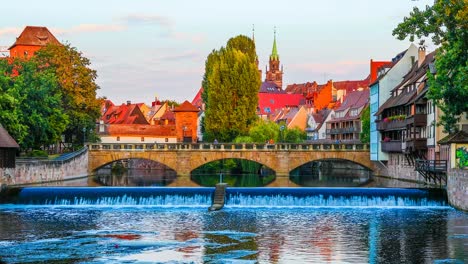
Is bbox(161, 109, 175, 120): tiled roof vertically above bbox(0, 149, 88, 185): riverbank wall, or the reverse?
bbox(161, 109, 175, 120): tiled roof

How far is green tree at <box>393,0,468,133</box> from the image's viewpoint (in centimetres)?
5547

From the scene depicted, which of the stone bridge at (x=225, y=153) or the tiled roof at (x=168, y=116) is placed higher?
the tiled roof at (x=168, y=116)

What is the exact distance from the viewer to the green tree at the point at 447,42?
55.5 m

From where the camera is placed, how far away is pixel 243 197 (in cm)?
6172

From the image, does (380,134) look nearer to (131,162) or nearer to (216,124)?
(216,124)

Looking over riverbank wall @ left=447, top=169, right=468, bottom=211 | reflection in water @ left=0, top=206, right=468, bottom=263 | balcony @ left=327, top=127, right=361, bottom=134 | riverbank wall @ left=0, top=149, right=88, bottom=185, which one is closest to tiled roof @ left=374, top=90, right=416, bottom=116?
riverbank wall @ left=447, top=169, right=468, bottom=211

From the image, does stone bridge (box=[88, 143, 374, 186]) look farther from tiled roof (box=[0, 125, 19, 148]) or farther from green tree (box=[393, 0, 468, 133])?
green tree (box=[393, 0, 468, 133])

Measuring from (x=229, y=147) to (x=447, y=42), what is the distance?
Result: 4317cm

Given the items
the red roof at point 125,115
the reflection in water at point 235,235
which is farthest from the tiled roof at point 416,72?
the red roof at point 125,115

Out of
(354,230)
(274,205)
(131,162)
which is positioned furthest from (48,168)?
(131,162)

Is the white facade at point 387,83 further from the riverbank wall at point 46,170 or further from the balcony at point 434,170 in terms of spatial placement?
the riverbank wall at point 46,170

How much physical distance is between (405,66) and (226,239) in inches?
2160

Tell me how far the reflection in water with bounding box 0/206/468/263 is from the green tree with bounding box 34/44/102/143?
141 feet

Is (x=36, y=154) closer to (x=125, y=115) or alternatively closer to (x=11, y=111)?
(x=11, y=111)
